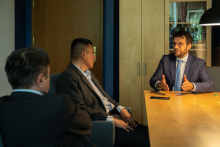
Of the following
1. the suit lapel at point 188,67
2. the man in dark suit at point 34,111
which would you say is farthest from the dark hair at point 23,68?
the suit lapel at point 188,67

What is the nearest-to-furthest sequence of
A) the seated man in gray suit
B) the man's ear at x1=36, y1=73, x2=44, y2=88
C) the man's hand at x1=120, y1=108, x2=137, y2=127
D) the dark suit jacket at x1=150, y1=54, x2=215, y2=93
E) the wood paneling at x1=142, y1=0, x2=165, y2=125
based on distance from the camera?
1. the man's ear at x1=36, y1=73, x2=44, y2=88
2. the seated man in gray suit
3. the man's hand at x1=120, y1=108, x2=137, y2=127
4. the dark suit jacket at x1=150, y1=54, x2=215, y2=93
5. the wood paneling at x1=142, y1=0, x2=165, y2=125

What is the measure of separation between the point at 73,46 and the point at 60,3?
2.04 metres

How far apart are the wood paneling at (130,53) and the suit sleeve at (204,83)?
3.76 feet

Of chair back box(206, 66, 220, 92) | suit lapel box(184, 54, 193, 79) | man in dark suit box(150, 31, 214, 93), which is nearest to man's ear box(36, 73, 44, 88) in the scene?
man in dark suit box(150, 31, 214, 93)

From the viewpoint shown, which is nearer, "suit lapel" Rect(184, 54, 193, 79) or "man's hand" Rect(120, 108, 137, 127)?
"man's hand" Rect(120, 108, 137, 127)

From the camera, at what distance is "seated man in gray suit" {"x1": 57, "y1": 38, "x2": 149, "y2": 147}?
1.95 m

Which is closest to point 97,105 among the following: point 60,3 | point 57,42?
point 57,42

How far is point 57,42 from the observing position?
4109mm

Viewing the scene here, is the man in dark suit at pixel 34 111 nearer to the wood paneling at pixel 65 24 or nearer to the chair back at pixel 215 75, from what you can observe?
the chair back at pixel 215 75

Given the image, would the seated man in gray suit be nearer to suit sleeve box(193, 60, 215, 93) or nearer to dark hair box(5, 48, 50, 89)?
suit sleeve box(193, 60, 215, 93)

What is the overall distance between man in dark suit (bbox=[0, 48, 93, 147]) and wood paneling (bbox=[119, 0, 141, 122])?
2654mm

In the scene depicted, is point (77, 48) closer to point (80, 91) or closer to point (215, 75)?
point (80, 91)

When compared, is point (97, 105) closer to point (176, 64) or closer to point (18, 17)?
point (176, 64)

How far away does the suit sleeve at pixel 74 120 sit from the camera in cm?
102
